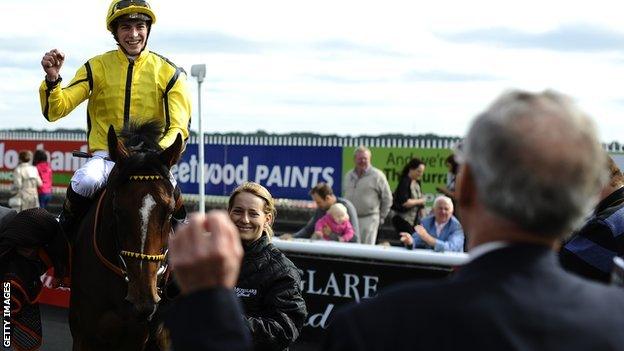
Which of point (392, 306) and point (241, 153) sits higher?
point (392, 306)

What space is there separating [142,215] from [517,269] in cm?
404

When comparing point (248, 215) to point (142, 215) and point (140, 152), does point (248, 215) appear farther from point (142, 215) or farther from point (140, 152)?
point (140, 152)

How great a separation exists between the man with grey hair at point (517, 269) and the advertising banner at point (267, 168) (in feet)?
58.3

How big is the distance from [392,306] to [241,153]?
2003 cm

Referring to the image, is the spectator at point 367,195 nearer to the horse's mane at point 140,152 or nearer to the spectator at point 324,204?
the spectator at point 324,204

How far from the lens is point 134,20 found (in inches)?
272

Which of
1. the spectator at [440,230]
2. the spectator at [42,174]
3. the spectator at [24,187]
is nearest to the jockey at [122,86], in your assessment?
the spectator at [440,230]

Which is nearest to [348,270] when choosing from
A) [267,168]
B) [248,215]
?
[248,215]

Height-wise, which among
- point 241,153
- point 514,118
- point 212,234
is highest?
point 514,118

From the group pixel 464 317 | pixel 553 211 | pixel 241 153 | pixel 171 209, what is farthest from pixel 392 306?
pixel 241 153

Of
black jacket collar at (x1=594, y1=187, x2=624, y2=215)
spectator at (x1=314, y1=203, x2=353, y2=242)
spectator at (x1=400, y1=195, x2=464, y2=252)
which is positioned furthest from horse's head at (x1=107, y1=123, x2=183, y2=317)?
spectator at (x1=314, y1=203, x2=353, y2=242)

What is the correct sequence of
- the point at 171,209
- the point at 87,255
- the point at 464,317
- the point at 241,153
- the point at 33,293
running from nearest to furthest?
the point at 464,317 < the point at 171,209 < the point at 87,255 < the point at 33,293 < the point at 241,153

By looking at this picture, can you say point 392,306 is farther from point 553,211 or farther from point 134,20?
point 134,20

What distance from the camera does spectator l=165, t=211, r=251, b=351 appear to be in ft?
6.26
